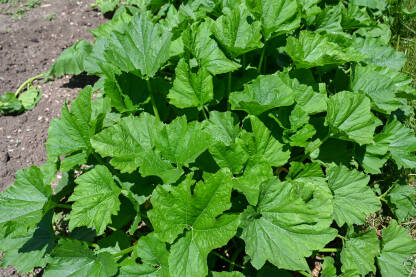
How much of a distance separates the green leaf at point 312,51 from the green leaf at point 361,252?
127 centimetres

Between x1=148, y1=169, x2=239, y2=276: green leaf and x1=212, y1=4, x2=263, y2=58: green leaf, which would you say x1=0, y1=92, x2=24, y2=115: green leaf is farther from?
x1=148, y1=169, x2=239, y2=276: green leaf

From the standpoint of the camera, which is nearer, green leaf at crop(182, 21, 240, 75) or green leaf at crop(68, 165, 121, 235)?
green leaf at crop(68, 165, 121, 235)

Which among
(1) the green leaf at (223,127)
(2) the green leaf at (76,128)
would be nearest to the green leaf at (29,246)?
(2) the green leaf at (76,128)

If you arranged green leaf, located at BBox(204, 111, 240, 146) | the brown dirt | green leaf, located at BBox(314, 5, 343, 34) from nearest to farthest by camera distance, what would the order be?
green leaf, located at BBox(204, 111, 240, 146) < green leaf, located at BBox(314, 5, 343, 34) < the brown dirt

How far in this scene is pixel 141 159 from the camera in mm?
2234

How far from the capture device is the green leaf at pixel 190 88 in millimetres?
2635

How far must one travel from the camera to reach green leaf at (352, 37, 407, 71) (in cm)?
331

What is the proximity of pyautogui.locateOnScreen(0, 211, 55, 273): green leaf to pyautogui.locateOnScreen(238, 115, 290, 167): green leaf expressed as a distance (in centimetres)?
152

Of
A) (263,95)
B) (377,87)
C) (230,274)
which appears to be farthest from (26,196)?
(377,87)

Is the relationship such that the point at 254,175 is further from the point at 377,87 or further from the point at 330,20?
the point at 330,20

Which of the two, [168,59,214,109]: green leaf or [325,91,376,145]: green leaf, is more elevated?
[168,59,214,109]: green leaf

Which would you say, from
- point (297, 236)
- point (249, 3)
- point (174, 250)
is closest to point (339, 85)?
point (249, 3)

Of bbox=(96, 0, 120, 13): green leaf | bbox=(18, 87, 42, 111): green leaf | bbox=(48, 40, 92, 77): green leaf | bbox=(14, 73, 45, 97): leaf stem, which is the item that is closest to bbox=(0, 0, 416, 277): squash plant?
bbox=(48, 40, 92, 77): green leaf

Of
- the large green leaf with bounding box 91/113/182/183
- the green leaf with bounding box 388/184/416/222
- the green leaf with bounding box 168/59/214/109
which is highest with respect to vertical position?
the green leaf with bounding box 168/59/214/109
